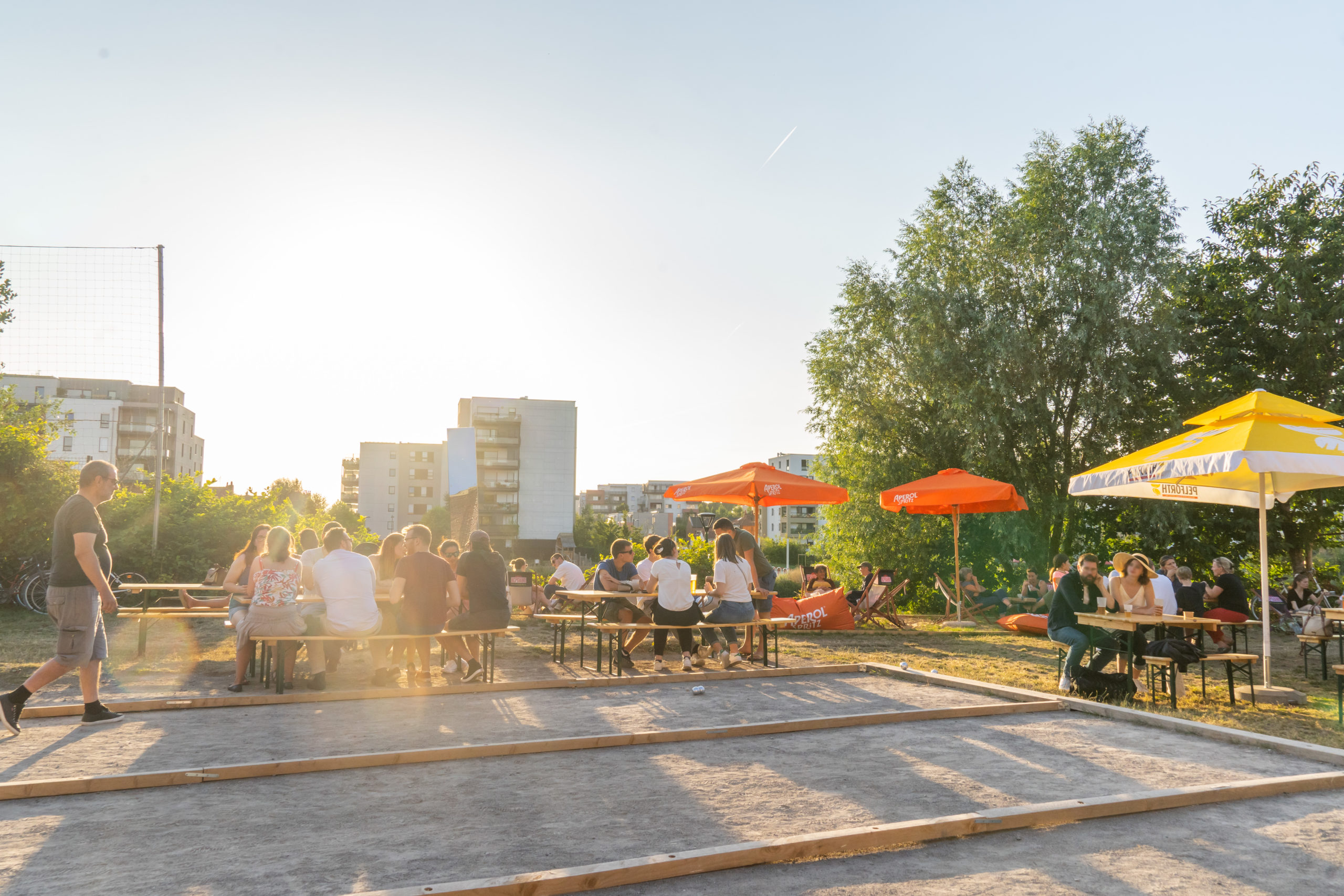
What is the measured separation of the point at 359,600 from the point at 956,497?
1104 cm

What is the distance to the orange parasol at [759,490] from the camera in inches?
567

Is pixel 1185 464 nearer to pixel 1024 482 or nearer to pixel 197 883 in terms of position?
pixel 197 883

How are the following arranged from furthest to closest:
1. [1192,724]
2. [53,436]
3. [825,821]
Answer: [53,436]
[1192,724]
[825,821]

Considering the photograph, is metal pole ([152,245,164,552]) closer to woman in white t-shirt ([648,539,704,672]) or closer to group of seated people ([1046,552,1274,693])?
woman in white t-shirt ([648,539,704,672])

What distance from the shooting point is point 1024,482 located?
76.7 ft

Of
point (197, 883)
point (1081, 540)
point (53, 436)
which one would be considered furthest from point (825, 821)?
point (1081, 540)

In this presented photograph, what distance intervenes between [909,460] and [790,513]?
106m

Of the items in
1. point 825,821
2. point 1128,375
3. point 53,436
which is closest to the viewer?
point 825,821

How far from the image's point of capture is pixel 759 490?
1447 cm

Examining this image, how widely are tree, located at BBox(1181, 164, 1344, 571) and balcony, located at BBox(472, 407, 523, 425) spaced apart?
7516 cm

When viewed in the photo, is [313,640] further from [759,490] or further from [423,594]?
[759,490]

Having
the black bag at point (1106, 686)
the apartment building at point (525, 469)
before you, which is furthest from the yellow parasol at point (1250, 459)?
the apartment building at point (525, 469)

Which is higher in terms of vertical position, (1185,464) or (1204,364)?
(1204,364)

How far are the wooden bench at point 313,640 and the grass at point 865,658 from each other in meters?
0.49
